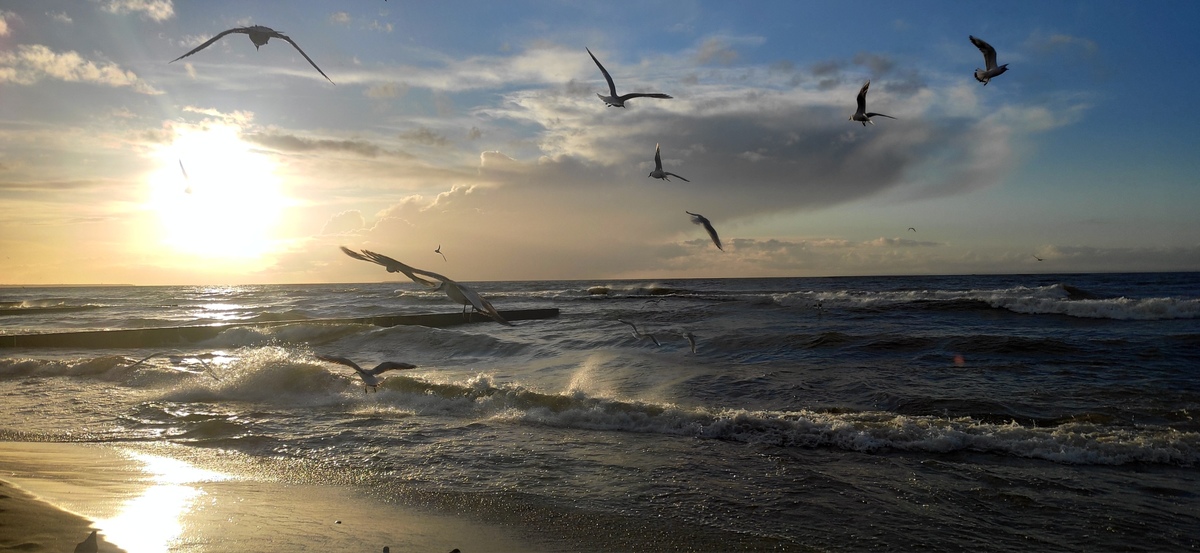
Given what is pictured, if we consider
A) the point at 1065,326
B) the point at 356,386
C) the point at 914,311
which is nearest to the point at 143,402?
the point at 356,386

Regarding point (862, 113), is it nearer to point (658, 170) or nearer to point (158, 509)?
point (658, 170)

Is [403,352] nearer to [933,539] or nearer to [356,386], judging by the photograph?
[356,386]

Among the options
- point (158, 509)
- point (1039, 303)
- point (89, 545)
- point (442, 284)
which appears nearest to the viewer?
point (442, 284)

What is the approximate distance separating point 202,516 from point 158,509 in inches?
18.0

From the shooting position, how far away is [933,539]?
4844 millimetres

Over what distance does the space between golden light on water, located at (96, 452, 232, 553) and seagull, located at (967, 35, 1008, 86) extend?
987cm

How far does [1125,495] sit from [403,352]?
14.7m

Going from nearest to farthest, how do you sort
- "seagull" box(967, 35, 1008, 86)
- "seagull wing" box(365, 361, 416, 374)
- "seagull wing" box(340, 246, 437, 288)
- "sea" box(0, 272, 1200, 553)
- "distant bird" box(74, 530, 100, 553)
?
"seagull wing" box(340, 246, 437, 288)
"distant bird" box(74, 530, 100, 553)
"sea" box(0, 272, 1200, 553)
"seagull wing" box(365, 361, 416, 374)
"seagull" box(967, 35, 1008, 86)

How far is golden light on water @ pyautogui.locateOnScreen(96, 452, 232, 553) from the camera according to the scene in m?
4.74

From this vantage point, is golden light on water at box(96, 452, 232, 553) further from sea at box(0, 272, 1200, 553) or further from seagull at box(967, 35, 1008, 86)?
seagull at box(967, 35, 1008, 86)

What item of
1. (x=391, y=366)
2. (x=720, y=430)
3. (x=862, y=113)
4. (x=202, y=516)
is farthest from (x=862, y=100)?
(x=202, y=516)

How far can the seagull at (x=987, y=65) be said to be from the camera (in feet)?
28.1

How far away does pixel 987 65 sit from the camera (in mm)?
8727

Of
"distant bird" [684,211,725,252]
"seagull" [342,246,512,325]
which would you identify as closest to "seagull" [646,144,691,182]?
"distant bird" [684,211,725,252]
